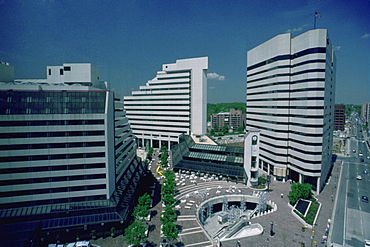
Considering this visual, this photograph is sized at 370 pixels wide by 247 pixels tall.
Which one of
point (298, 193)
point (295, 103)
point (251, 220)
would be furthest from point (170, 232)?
point (295, 103)

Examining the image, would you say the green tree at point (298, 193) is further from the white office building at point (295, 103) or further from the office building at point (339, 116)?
the office building at point (339, 116)

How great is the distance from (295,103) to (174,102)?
5480cm

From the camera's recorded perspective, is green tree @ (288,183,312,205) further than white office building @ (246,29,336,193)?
No

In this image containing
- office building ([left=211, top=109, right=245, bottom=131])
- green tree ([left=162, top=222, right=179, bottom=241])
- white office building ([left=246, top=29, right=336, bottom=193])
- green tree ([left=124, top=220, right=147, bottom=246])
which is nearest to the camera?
green tree ([left=124, top=220, right=147, bottom=246])

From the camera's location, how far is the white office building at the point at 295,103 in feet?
179

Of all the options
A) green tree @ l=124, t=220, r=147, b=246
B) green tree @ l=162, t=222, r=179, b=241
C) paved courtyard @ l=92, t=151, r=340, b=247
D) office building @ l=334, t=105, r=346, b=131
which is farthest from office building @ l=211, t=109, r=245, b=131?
green tree @ l=124, t=220, r=147, b=246

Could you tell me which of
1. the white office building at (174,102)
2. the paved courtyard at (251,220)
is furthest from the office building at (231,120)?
the paved courtyard at (251,220)

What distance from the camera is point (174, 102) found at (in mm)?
100312

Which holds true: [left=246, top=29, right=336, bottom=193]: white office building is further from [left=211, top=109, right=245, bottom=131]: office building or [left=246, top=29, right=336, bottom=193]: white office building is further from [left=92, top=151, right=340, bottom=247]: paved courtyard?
[left=211, top=109, right=245, bottom=131]: office building

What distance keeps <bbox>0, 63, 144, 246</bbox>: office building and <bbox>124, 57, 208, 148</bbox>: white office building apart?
6214 centimetres

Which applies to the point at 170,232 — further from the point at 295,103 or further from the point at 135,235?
the point at 295,103

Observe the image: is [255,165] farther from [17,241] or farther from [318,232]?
[17,241]

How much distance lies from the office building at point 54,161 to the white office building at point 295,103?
47.3m

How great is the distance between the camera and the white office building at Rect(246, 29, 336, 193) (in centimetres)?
5447
